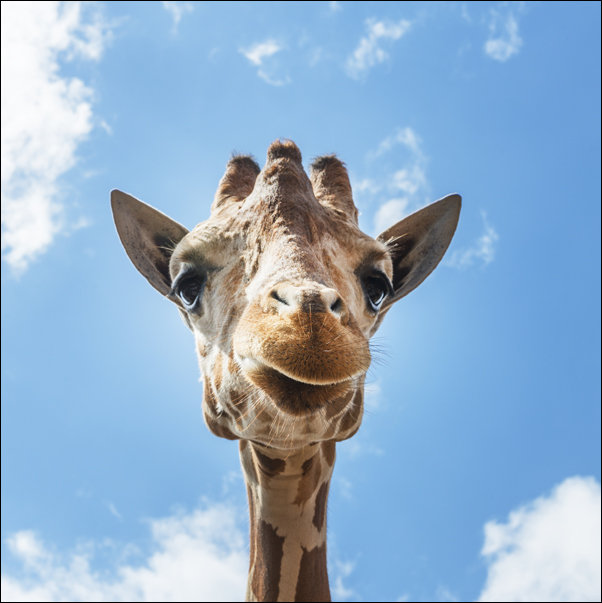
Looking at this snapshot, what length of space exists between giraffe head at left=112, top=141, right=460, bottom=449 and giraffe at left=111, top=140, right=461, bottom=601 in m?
0.01

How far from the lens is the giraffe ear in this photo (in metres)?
5.32

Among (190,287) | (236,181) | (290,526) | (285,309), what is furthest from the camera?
(236,181)

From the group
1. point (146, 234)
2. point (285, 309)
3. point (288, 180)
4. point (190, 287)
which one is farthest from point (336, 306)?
point (146, 234)

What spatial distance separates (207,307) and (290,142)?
1543 mm

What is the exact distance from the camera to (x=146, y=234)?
211 inches

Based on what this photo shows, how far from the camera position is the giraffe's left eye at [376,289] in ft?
13.9

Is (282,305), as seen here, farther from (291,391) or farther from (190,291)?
(190,291)

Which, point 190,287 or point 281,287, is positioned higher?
point 190,287

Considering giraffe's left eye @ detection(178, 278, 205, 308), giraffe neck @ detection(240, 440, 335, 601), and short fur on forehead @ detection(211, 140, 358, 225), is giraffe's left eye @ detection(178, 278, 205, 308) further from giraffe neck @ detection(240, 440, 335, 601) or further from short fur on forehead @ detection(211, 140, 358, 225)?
giraffe neck @ detection(240, 440, 335, 601)

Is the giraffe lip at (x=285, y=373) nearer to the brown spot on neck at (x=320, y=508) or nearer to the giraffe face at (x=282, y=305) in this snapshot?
the giraffe face at (x=282, y=305)

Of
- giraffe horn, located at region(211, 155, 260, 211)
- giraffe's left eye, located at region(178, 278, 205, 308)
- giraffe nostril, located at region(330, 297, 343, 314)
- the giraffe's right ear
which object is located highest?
giraffe horn, located at region(211, 155, 260, 211)

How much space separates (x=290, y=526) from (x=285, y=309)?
289 cm

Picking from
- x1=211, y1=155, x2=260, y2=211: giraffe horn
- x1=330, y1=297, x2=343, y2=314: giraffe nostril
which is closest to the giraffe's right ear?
→ x1=211, y1=155, x2=260, y2=211: giraffe horn

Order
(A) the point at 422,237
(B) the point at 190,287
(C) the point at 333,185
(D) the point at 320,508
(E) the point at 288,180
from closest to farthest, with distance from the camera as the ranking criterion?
(E) the point at 288,180 → (B) the point at 190,287 → (D) the point at 320,508 → (C) the point at 333,185 → (A) the point at 422,237
